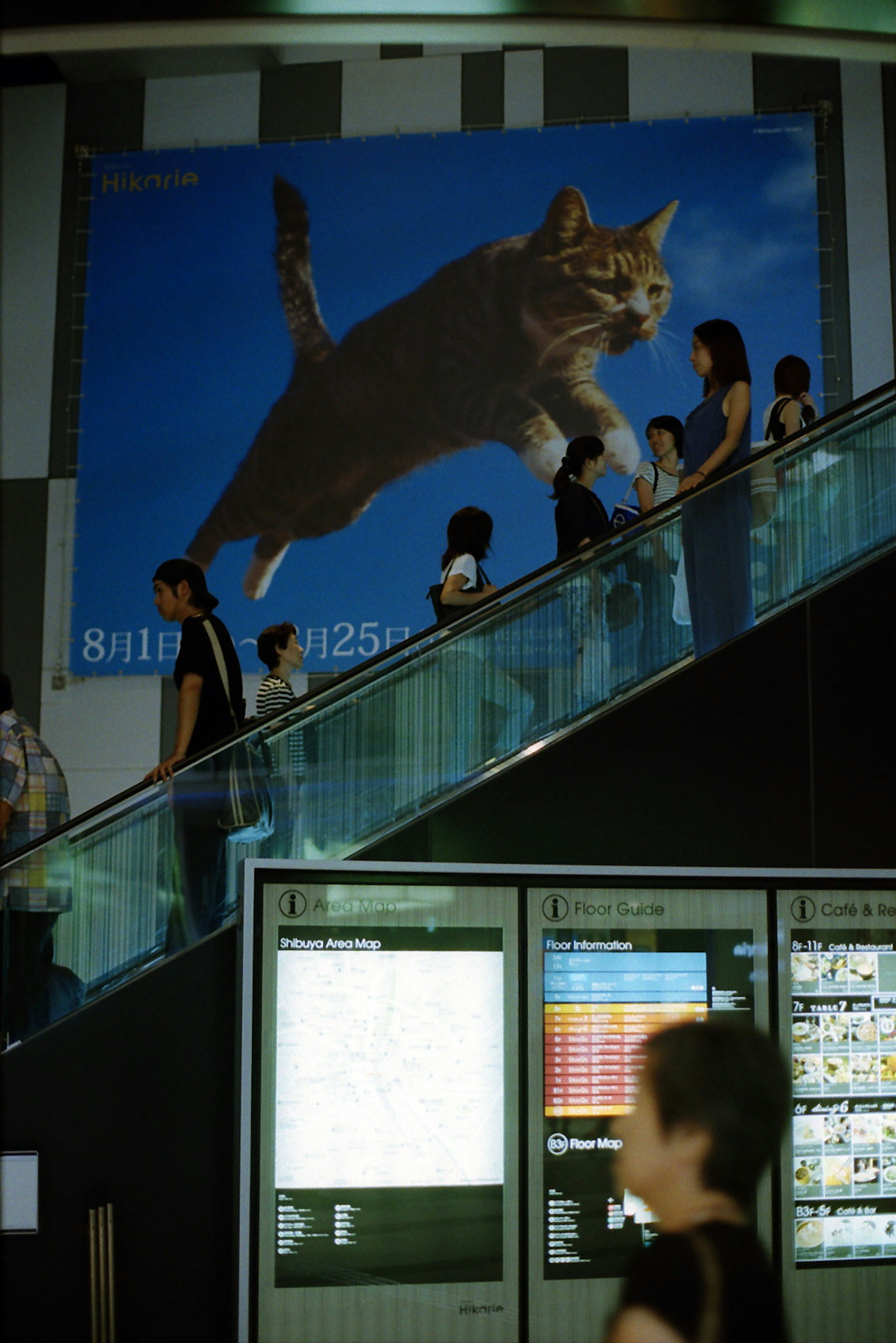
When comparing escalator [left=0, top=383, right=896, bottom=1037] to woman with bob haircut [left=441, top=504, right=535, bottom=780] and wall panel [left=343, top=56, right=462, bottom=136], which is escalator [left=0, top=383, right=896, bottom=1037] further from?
wall panel [left=343, top=56, right=462, bottom=136]

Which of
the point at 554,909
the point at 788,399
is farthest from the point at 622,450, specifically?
the point at 554,909

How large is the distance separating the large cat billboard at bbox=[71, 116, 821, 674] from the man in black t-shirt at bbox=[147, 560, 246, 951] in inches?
173

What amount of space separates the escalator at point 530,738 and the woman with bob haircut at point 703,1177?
308 centimetres

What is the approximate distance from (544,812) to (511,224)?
21.8 ft

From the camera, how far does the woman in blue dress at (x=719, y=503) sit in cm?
536

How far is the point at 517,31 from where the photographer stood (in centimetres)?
131

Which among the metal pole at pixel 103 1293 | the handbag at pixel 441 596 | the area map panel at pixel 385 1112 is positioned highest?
the handbag at pixel 441 596

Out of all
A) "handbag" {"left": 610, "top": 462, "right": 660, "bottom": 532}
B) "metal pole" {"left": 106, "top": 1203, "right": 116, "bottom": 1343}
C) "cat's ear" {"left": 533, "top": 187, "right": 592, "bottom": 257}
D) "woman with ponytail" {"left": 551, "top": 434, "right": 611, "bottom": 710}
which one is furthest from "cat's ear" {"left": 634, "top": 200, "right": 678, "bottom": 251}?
"metal pole" {"left": 106, "top": 1203, "right": 116, "bottom": 1343}

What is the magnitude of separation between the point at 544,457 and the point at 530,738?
17.3 feet

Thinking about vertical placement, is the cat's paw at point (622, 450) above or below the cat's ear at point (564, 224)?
below

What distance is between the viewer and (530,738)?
5.17 meters

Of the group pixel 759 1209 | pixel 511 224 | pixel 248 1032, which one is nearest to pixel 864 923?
pixel 759 1209

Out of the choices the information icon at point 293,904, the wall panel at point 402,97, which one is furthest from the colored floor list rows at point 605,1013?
the wall panel at point 402,97

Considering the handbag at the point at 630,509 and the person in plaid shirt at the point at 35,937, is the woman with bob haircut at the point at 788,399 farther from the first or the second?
the person in plaid shirt at the point at 35,937
